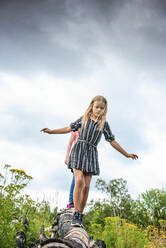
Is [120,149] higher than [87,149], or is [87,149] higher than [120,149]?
[120,149]

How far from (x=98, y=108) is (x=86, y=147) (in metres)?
0.63

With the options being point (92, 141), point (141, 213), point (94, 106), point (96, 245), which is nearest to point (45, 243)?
point (96, 245)

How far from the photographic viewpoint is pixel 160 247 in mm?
6117

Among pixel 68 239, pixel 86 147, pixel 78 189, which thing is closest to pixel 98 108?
pixel 86 147

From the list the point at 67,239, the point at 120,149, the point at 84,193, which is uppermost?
the point at 120,149

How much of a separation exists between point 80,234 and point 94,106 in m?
1.84

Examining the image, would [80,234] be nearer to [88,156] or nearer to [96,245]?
[96,245]

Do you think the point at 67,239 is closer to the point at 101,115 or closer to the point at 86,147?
the point at 86,147

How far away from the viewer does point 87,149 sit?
3.94 m

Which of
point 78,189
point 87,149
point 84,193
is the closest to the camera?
point 78,189

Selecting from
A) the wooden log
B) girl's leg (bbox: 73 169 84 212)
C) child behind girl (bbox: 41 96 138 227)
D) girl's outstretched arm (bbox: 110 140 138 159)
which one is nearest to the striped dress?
child behind girl (bbox: 41 96 138 227)

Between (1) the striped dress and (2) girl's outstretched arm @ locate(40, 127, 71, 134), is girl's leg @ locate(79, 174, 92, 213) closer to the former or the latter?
(1) the striped dress

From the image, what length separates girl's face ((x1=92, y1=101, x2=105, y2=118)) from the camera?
4.07 m

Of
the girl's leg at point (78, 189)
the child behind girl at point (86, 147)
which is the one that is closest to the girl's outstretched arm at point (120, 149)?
the child behind girl at point (86, 147)
